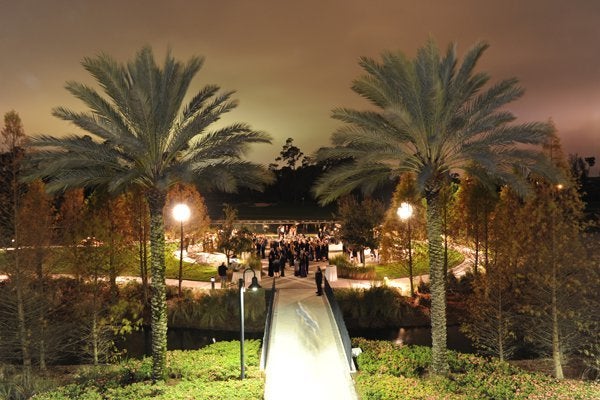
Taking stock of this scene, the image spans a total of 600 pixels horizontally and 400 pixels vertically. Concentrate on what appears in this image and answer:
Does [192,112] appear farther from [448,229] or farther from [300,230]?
[300,230]

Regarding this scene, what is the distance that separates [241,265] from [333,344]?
14.5 m

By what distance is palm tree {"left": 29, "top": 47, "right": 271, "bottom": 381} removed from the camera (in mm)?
14297

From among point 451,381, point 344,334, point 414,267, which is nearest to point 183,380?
point 344,334

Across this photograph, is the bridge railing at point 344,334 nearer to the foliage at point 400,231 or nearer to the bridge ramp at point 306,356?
the bridge ramp at point 306,356

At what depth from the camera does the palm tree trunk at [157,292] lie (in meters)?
14.9

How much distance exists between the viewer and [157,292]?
15086 millimetres

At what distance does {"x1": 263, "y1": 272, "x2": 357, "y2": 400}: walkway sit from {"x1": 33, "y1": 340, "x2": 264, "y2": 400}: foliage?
2.30 ft

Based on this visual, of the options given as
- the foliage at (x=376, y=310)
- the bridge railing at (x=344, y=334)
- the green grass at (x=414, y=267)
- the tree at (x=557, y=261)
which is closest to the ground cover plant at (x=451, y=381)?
the bridge railing at (x=344, y=334)

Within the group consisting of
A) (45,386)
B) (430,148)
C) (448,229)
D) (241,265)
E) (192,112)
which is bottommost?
(45,386)

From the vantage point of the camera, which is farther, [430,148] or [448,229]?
[448,229]

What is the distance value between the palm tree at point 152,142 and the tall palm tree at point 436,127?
333cm

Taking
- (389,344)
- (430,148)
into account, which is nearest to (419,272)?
(389,344)

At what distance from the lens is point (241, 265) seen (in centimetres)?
3130

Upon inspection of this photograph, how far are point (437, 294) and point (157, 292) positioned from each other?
8332 mm
